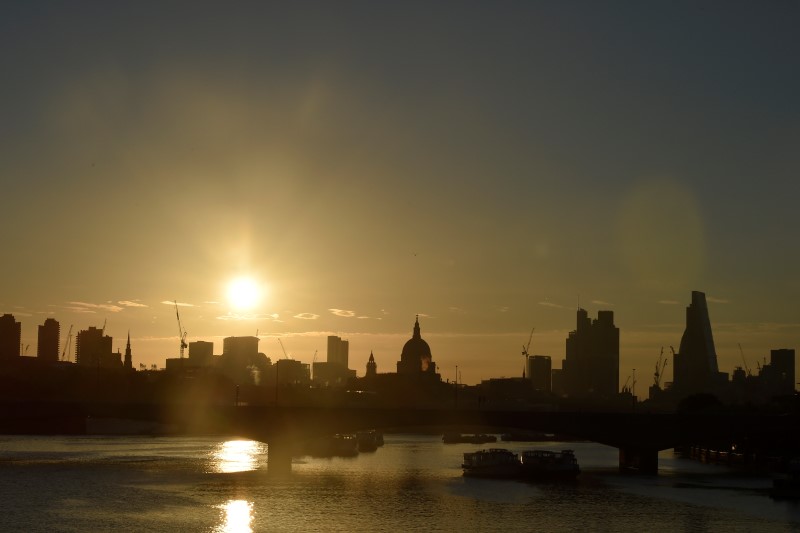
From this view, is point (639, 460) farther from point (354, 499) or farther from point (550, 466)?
point (354, 499)

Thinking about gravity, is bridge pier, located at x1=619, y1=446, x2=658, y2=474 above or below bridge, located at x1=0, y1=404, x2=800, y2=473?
below

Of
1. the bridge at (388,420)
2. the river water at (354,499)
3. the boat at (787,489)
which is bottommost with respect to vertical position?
the river water at (354,499)

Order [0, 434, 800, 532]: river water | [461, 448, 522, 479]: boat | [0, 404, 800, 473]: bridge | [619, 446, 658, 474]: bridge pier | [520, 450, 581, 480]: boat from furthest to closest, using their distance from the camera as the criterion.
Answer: [619, 446, 658, 474]: bridge pier
[461, 448, 522, 479]: boat
[520, 450, 581, 480]: boat
[0, 404, 800, 473]: bridge
[0, 434, 800, 532]: river water

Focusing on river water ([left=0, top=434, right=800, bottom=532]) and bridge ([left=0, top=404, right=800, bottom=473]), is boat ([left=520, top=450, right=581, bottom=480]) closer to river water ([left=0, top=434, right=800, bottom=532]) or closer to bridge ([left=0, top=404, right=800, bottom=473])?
river water ([left=0, top=434, right=800, bottom=532])

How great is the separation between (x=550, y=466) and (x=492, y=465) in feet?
24.5

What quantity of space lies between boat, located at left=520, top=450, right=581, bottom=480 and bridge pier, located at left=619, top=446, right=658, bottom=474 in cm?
832

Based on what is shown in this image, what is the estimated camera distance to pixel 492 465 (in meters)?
134

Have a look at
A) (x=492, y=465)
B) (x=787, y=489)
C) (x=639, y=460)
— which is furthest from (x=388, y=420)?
(x=787, y=489)

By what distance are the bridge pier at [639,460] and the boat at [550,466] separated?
327 inches

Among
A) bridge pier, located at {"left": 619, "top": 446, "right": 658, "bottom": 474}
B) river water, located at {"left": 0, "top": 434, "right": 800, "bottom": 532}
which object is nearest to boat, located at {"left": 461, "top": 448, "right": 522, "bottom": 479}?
river water, located at {"left": 0, "top": 434, "right": 800, "bottom": 532}

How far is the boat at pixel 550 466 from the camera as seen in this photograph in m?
132

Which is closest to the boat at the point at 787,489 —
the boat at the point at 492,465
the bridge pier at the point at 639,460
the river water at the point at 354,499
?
the river water at the point at 354,499

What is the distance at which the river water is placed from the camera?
83.1 m

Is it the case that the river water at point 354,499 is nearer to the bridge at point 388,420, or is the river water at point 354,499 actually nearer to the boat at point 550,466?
the boat at point 550,466
